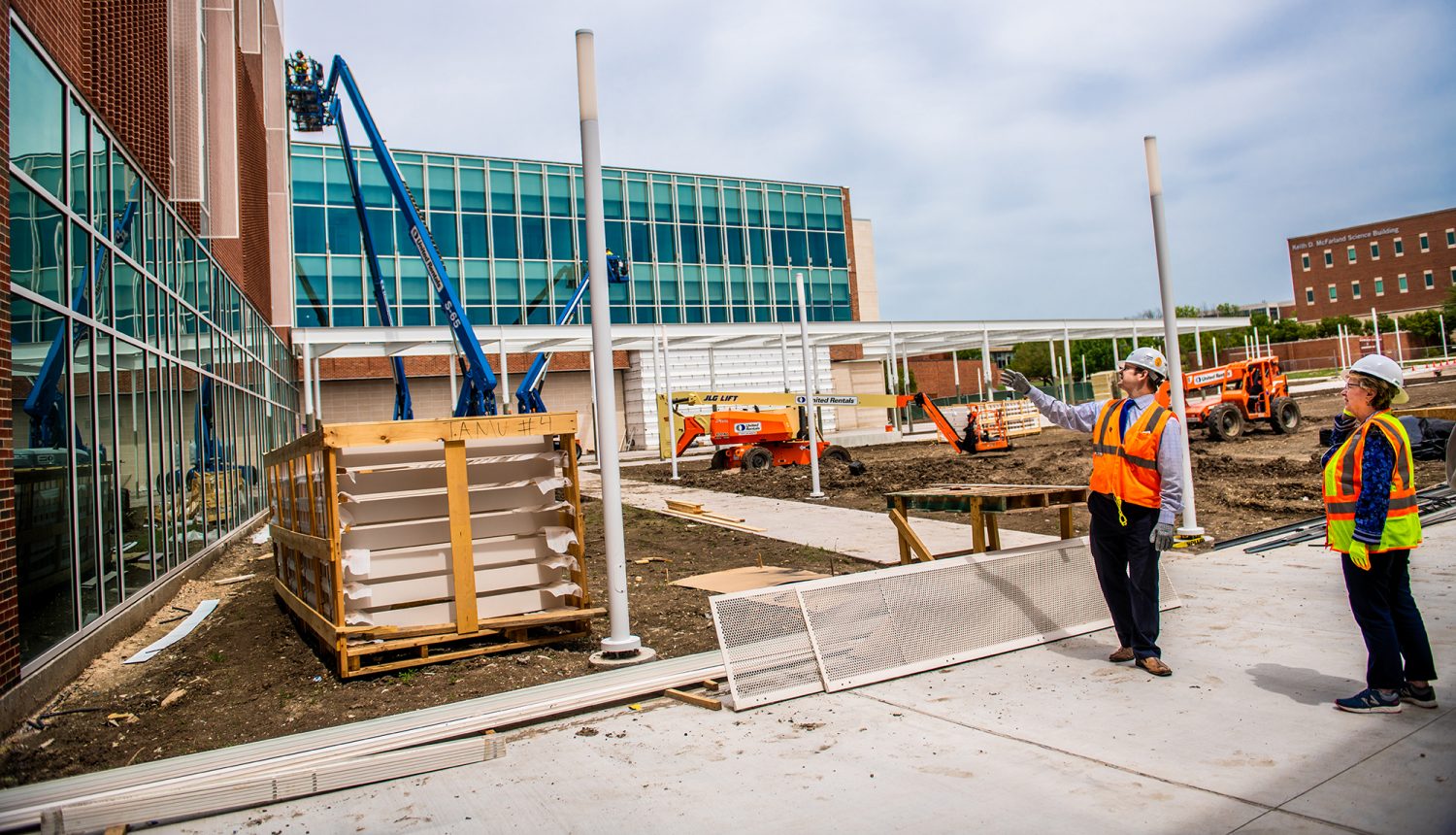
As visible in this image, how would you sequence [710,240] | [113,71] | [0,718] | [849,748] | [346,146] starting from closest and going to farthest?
[849,748] → [0,718] → [113,71] → [346,146] → [710,240]

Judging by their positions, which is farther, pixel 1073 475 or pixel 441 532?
pixel 1073 475

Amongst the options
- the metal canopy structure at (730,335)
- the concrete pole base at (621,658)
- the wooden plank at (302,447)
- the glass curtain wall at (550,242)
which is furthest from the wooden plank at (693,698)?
the glass curtain wall at (550,242)

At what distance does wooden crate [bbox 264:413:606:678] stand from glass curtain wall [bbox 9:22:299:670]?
1.70 m

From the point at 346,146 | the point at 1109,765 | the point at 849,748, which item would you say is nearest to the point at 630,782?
the point at 849,748

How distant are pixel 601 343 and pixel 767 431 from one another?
1814 centimetres

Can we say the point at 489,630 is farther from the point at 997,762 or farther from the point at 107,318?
the point at 107,318

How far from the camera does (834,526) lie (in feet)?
44.2

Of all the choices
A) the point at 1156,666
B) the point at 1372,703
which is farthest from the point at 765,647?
the point at 1372,703

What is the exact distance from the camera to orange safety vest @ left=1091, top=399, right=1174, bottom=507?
5.45 metres

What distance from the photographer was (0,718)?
5.45 metres

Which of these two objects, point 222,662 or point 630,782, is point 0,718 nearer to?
point 222,662

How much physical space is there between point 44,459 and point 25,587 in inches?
39.1

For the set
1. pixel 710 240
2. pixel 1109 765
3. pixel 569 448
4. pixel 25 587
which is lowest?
pixel 1109 765

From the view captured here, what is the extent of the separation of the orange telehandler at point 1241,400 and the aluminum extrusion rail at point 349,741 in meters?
22.1
